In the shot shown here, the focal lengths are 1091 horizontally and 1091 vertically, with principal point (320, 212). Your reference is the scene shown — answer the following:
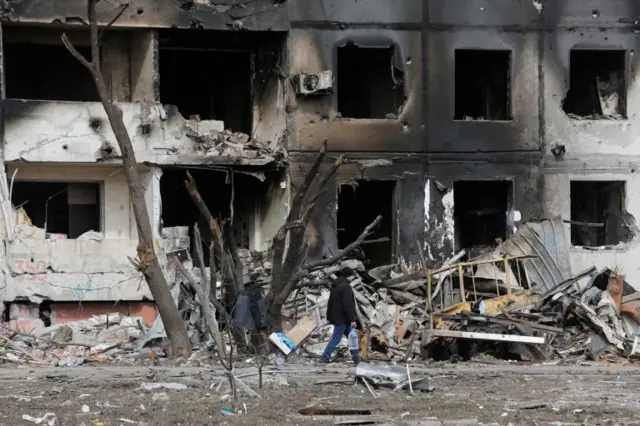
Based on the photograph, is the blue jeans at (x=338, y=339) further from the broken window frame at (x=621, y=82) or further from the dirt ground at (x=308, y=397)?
the broken window frame at (x=621, y=82)

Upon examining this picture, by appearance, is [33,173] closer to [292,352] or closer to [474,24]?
[292,352]

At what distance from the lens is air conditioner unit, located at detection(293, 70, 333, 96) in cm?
2473

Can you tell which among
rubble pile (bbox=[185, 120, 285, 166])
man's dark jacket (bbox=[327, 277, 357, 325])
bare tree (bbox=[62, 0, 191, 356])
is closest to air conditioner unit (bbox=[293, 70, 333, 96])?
rubble pile (bbox=[185, 120, 285, 166])

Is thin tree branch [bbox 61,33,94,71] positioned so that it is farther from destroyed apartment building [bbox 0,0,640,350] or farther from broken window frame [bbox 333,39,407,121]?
broken window frame [bbox 333,39,407,121]

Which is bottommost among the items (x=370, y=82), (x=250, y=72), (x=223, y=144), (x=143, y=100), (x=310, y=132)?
(x=223, y=144)

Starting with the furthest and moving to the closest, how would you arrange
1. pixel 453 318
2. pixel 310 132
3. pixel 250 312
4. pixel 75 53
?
pixel 310 132 < pixel 453 318 < pixel 75 53 < pixel 250 312

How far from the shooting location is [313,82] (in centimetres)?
2478

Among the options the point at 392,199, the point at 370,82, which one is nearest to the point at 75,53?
the point at 392,199

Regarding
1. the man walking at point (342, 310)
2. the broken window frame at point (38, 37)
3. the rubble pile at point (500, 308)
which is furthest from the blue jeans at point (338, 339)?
the broken window frame at point (38, 37)

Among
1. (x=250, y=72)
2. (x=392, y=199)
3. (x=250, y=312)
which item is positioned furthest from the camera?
(x=250, y=72)

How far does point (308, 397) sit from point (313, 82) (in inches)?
441

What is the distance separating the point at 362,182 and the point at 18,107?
8061 millimetres

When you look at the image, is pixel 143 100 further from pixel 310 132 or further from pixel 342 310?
pixel 342 310

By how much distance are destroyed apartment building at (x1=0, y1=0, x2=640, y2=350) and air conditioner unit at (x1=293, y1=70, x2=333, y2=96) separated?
0.05 m
